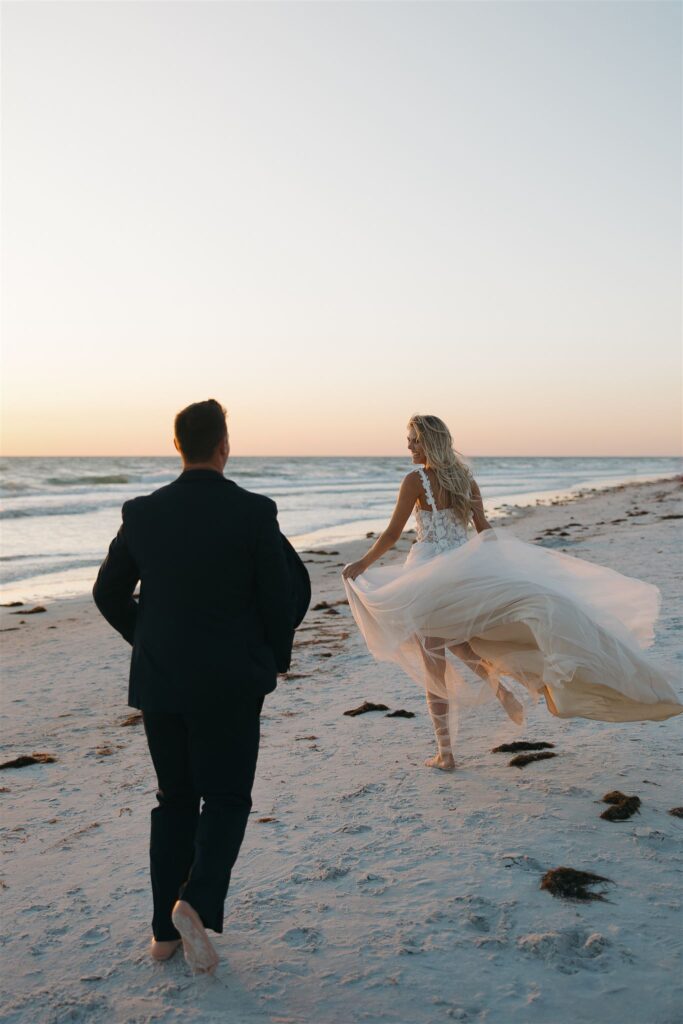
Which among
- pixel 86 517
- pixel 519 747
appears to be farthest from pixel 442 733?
pixel 86 517

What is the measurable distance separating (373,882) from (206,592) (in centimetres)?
153

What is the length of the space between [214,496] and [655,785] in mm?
2868

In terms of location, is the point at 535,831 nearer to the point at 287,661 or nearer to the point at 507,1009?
the point at 507,1009

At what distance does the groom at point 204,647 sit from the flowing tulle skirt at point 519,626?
1.65 metres

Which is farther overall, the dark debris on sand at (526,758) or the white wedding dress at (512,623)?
the dark debris on sand at (526,758)

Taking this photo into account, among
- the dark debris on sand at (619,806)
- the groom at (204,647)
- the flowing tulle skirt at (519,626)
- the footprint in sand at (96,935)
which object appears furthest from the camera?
the flowing tulle skirt at (519,626)

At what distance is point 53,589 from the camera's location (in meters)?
13.8

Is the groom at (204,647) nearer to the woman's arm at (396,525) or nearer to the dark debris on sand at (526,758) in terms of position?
the woman's arm at (396,525)

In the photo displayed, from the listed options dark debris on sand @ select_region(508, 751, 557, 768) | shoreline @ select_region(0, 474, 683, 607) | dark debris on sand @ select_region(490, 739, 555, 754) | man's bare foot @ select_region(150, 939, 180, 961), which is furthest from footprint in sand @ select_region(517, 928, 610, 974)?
A: shoreline @ select_region(0, 474, 683, 607)

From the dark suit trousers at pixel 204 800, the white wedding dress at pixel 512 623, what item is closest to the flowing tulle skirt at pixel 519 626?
the white wedding dress at pixel 512 623

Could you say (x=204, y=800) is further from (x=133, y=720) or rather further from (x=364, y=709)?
(x=133, y=720)

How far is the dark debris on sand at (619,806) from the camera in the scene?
13.0 ft

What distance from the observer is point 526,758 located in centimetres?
482

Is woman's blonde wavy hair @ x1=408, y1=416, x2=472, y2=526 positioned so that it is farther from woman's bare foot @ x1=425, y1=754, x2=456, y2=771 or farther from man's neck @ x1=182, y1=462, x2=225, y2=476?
man's neck @ x1=182, y1=462, x2=225, y2=476
